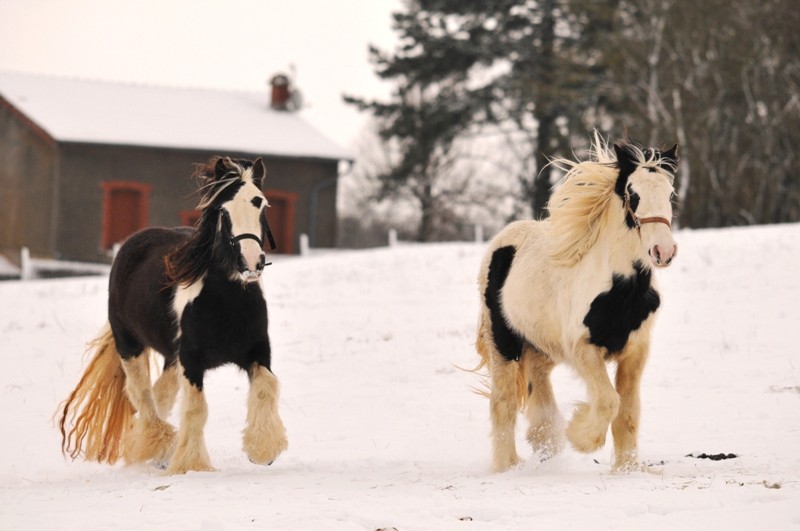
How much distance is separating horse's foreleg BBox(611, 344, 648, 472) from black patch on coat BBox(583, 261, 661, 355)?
157mm

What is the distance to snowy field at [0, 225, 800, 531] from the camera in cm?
517

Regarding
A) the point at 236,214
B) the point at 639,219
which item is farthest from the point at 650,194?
the point at 236,214

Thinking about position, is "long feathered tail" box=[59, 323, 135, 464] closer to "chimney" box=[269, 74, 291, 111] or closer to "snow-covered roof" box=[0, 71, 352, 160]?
"snow-covered roof" box=[0, 71, 352, 160]

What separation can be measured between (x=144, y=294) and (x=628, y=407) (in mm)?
3662

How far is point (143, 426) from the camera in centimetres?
767

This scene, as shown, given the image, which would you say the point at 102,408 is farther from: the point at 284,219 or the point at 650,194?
the point at 284,219

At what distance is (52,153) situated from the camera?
3009cm

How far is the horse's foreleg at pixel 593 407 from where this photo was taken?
19.8ft

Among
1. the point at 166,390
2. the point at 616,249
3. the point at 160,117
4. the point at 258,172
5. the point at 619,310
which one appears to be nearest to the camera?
the point at 619,310

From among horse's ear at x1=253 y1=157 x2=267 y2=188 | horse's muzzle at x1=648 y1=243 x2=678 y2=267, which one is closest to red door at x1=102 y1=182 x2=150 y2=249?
horse's ear at x1=253 y1=157 x2=267 y2=188

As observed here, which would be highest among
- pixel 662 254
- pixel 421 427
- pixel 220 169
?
pixel 220 169

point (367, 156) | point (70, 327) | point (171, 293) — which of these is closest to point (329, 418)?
point (171, 293)

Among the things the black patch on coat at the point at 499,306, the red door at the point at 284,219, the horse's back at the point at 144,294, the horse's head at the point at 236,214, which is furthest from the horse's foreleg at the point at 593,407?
the red door at the point at 284,219

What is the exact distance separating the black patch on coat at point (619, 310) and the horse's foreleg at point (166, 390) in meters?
3.50
